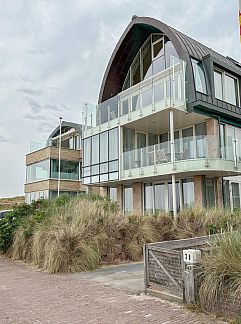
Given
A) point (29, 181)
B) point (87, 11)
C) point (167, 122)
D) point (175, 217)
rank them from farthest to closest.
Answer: point (29, 181), point (167, 122), point (175, 217), point (87, 11)

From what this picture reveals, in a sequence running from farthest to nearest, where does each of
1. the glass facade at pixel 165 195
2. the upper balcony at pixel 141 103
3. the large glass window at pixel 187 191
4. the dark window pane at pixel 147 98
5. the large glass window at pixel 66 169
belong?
the large glass window at pixel 66 169 → the dark window pane at pixel 147 98 → the glass facade at pixel 165 195 → the large glass window at pixel 187 191 → the upper balcony at pixel 141 103

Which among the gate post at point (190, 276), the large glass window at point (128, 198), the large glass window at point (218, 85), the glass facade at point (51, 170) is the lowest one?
the gate post at point (190, 276)

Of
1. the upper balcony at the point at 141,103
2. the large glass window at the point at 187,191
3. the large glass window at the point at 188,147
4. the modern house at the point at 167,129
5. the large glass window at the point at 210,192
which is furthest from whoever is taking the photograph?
the large glass window at the point at 187,191

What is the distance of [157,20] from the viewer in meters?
19.4

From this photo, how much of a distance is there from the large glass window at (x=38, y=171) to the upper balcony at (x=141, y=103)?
8.38m

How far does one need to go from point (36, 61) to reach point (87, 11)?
5.37m

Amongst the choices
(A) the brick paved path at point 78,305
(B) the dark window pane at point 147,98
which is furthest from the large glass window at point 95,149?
(A) the brick paved path at point 78,305

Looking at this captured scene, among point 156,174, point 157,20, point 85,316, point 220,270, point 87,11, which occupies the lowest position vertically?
point 85,316

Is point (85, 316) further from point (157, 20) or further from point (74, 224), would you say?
point (157, 20)

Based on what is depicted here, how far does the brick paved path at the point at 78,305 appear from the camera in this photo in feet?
16.3

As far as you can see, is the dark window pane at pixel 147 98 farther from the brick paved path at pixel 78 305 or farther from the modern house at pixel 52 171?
the modern house at pixel 52 171

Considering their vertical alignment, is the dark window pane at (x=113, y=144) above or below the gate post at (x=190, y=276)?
above

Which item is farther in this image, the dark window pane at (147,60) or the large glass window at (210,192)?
the dark window pane at (147,60)

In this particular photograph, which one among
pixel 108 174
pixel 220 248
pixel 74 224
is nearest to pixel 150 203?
pixel 108 174
